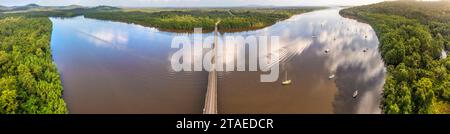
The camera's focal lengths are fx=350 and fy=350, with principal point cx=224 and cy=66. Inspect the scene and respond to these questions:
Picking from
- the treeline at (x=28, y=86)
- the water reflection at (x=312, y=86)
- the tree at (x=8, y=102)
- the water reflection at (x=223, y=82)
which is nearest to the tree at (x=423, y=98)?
the water reflection at (x=312, y=86)

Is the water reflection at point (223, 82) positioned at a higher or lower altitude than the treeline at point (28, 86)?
lower

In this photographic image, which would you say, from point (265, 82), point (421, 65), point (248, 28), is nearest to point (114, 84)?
point (265, 82)

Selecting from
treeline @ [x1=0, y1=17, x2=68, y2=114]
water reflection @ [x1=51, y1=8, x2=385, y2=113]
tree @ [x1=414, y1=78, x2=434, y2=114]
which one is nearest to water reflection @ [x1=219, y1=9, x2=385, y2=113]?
water reflection @ [x1=51, y1=8, x2=385, y2=113]

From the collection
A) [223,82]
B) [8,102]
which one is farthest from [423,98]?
[8,102]

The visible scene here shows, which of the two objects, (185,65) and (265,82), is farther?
(185,65)

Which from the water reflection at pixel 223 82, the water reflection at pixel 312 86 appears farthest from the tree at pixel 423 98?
the water reflection at pixel 223 82

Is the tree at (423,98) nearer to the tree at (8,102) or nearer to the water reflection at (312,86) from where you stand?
the water reflection at (312,86)

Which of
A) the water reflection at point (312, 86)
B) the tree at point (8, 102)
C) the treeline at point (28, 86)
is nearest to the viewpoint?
the tree at point (8, 102)

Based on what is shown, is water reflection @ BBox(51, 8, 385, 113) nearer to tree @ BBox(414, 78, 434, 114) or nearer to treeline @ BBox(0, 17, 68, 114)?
treeline @ BBox(0, 17, 68, 114)

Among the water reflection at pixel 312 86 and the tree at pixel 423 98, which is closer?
the tree at pixel 423 98

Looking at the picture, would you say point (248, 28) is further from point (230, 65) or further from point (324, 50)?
point (230, 65)

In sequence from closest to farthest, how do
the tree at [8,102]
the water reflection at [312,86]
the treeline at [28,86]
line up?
the tree at [8,102], the treeline at [28,86], the water reflection at [312,86]
